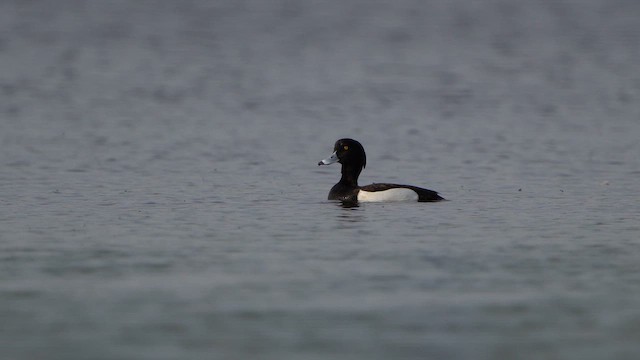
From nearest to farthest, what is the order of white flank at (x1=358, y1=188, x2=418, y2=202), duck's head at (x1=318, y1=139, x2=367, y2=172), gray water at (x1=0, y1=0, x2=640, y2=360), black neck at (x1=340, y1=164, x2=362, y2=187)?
gray water at (x1=0, y1=0, x2=640, y2=360)
white flank at (x1=358, y1=188, x2=418, y2=202)
black neck at (x1=340, y1=164, x2=362, y2=187)
duck's head at (x1=318, y1=139, x2=367, y2=172)

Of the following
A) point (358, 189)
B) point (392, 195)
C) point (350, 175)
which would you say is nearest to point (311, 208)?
point (392, 195)

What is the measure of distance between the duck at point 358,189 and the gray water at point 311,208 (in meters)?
0.34

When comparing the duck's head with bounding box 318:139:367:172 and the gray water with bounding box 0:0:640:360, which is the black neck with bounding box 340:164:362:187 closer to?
the duck's head with bounding box 318:139:367:172

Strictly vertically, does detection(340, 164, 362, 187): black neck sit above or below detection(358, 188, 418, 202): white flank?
above

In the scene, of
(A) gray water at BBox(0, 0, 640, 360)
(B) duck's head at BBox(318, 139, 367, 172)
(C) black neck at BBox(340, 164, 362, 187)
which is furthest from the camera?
(B) duck's head at BBox(318, 139, 367, 172)

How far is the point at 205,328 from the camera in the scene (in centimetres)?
1047

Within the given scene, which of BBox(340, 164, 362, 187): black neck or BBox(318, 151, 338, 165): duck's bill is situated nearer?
BBox(340, 164, 362, 187): black neck

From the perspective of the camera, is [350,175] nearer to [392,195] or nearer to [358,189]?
[358,189]

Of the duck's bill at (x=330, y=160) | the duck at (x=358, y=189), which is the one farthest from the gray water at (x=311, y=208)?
the duck's bill at (x=330, y=160)

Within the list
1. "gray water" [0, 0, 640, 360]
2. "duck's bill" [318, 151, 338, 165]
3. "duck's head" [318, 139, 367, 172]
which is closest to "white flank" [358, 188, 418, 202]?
"gray water" [0, 0, 640, 360]

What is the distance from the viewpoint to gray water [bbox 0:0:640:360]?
34.3ft

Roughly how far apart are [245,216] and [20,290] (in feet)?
16.9

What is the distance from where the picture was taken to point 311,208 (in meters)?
17.8

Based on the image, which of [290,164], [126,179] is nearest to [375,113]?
[290,164]
